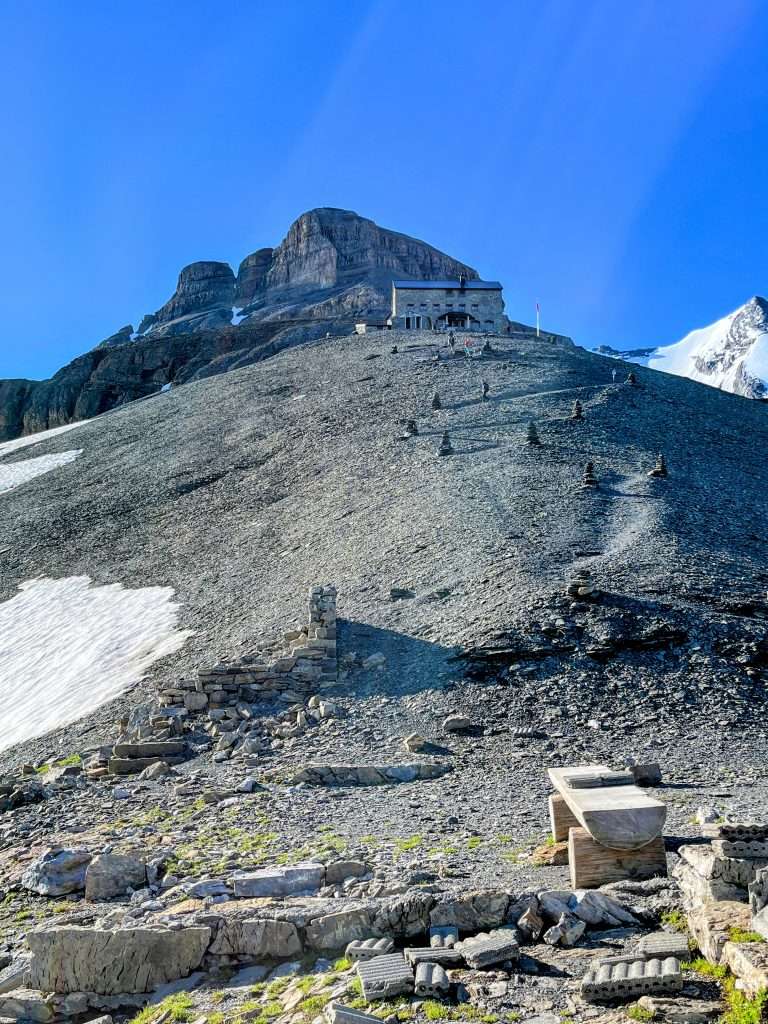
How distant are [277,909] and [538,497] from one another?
22122 mm

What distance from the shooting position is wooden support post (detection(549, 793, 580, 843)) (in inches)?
431

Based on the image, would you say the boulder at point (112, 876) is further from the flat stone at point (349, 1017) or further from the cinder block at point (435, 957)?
the flat stone at point (349, 1017)

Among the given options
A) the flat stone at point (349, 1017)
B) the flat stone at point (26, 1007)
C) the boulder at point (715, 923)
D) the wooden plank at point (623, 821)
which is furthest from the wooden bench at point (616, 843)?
the flat stone at point (26, 1007)

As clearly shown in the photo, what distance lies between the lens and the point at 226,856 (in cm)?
1156

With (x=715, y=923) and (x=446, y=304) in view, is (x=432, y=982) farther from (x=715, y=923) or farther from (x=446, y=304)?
(x=446, y=304)

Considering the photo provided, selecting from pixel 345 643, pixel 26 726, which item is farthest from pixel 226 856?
pixel 26 726

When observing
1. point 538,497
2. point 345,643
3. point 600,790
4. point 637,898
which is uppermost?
point 538,497

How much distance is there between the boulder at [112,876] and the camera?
10.8m

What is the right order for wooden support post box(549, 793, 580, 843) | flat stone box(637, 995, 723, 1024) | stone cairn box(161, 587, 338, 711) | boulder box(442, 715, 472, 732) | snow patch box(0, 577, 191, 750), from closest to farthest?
flat stone box(637, 995, 723, 1024) → wooden support post box(549, 793, 580, 843) → boulder box(442, 715, 472, 732) → stone cairn box(161, 587, 338, 711) → snow patch box(0, 577, 191, 750)

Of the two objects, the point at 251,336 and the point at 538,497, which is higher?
the point at 251,336

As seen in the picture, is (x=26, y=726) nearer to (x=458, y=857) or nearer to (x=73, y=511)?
(x=458, y=857)

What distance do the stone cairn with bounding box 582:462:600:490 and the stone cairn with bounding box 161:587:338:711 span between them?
1371cm

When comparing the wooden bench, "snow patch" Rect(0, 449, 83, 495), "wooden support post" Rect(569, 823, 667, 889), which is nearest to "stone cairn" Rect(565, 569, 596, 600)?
the wooden bench

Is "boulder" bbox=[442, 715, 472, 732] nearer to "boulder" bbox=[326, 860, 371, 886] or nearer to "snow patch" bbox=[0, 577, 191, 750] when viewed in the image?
"boulder" bbox=[326, 860, 371, 886]
